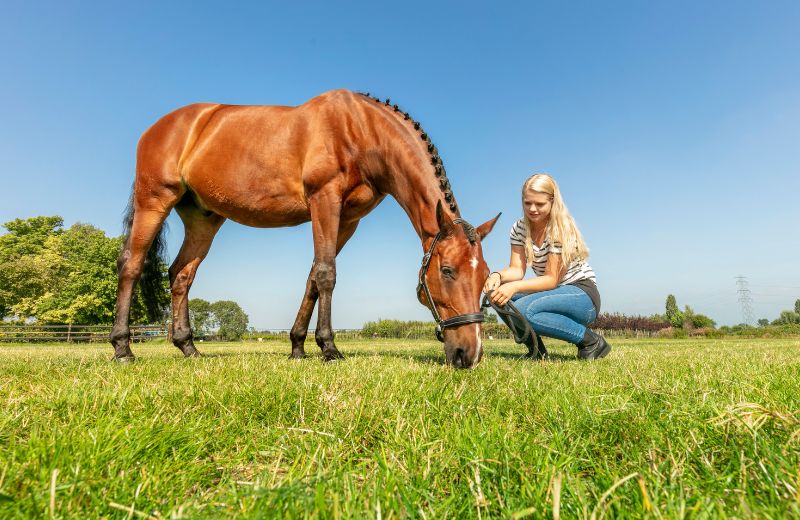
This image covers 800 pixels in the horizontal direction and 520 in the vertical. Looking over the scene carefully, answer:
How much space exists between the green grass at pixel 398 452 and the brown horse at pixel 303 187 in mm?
2238

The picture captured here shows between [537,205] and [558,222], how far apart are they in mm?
310

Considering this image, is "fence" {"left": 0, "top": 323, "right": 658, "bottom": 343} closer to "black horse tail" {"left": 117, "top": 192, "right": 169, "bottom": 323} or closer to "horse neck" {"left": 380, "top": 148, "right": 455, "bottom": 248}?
"black horse tail" {"left": 117, "top": 192, "right": 169, "bottom": 323}

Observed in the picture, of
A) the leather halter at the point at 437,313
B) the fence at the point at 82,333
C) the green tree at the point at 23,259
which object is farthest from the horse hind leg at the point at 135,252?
the green tree at the point at 23,259

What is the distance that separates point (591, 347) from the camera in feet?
17.7

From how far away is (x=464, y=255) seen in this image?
166 inches

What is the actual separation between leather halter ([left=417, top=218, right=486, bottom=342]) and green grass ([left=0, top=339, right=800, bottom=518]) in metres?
1.48

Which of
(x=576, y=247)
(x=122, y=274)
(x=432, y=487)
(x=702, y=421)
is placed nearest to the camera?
(x=432, y=487)

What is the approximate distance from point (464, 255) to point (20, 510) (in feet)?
11.8

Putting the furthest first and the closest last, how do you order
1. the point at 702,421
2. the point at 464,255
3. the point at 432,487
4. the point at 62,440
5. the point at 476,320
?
the point at 464,255, the point at 476,320, the point at 702,421, the point at 62,440, the point at 432,487

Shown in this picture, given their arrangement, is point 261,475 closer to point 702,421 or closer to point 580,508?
point 580,508

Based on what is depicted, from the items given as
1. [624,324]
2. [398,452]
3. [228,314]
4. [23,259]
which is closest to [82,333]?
[23,259]

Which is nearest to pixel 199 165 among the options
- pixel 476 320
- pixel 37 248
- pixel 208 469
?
pixel 476 320

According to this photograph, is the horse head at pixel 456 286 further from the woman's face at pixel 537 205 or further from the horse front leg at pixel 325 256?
the horse front leg at pixel 325 256

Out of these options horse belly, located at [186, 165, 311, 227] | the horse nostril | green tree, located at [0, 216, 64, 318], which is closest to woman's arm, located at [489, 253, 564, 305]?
the horse nostril
